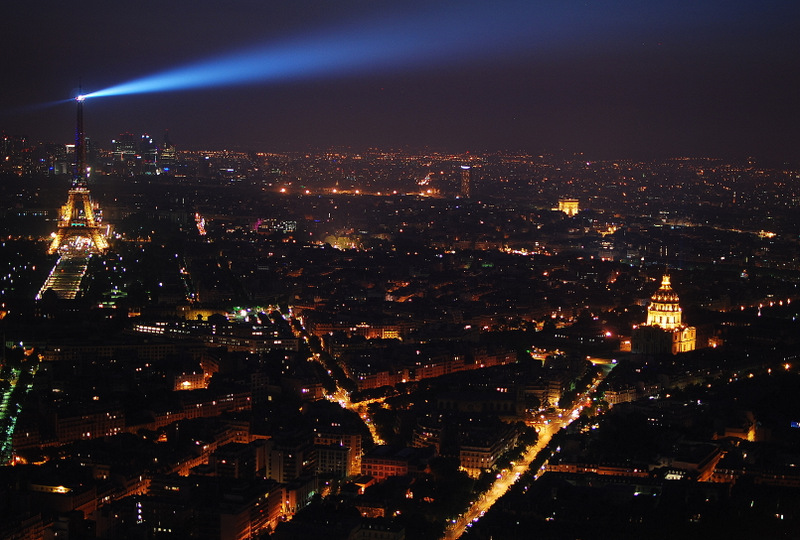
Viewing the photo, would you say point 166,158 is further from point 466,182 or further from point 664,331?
point 664,331

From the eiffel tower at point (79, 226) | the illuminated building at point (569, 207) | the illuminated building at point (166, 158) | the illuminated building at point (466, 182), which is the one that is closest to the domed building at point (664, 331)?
the eiffel tower at point (79, 226)

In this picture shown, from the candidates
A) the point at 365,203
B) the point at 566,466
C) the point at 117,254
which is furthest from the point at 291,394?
the point at 365,203

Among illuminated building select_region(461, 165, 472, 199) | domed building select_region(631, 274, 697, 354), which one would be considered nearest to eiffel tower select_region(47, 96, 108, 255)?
domed building select_region(631, 274, 697, 354)

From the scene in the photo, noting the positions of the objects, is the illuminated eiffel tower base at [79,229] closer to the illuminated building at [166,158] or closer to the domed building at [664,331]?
the domed building at [664,331]

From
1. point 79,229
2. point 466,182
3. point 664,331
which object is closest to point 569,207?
point 466,182

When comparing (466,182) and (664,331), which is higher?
(466,182)

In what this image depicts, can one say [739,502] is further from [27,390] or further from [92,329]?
[92,329]

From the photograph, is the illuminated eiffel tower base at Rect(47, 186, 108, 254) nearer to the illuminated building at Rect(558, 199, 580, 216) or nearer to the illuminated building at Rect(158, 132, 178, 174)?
the illuminated building at Rect(558, 199, 580, 216)
